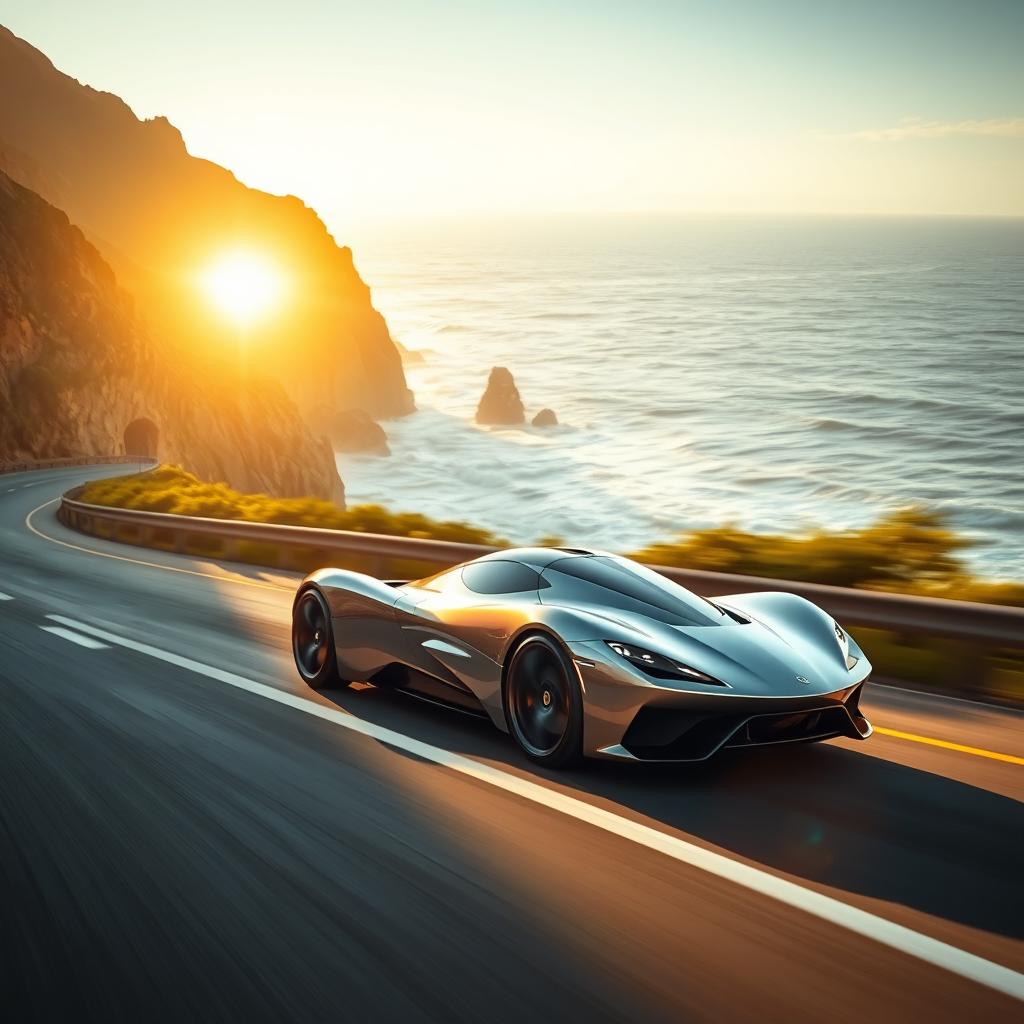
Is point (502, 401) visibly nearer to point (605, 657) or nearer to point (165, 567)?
point (165, 567)

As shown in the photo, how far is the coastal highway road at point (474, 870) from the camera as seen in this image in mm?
3365

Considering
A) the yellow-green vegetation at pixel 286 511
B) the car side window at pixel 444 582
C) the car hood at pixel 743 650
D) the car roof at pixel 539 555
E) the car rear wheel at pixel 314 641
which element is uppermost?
the yellow-green vegetation at pixel 286 511

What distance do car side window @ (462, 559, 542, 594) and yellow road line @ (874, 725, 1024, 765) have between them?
2.25 meters

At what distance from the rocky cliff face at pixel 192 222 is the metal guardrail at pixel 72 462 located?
72056 millimetres

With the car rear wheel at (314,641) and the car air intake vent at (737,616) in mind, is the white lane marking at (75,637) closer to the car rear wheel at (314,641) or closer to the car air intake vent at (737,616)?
the car rear wheel at (314,641)

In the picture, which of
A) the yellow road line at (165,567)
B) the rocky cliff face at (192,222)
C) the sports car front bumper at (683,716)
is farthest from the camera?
the rocky cliff face at (192,222)

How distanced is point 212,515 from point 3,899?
19.0 metres

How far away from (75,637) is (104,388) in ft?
226

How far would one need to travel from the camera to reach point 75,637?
33.4 ft

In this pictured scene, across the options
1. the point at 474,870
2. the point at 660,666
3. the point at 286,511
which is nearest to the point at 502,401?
the point at 286,511

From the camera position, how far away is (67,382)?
71.1m

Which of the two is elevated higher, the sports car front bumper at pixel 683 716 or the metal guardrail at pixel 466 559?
the metal guardrail at pixel 466 559

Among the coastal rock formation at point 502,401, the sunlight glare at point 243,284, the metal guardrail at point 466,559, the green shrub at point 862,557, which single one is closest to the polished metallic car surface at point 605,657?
the metal guardrail at point 466,559

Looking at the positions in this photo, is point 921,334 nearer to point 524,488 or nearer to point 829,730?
point 524,488
